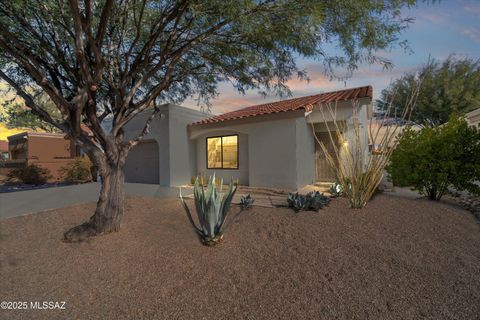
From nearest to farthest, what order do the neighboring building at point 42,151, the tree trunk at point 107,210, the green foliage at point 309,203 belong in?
the tree trunk at point 107,210 < the green foliage at point 309,203 < the neighboring building at point 42,151

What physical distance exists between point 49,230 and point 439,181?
9.63 metres

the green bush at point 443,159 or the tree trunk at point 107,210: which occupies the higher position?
the green bush at point 443,159

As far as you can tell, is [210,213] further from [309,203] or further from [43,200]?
[43,200]

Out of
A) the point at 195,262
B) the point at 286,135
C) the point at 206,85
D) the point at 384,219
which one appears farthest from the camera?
the point at 286,135

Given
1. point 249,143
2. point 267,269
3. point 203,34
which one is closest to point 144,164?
point 249,143

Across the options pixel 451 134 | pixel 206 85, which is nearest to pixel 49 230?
pixel 206 85

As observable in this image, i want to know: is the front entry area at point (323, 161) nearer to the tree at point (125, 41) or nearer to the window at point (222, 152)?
the window at point (222, 152)

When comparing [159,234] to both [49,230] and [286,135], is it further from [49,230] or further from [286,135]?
[286,135]

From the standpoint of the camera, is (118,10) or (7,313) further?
(118,10)

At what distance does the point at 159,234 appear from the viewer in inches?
174

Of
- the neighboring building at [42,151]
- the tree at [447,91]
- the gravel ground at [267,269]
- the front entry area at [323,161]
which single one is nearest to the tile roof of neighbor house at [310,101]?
the front entry area at [323,161]

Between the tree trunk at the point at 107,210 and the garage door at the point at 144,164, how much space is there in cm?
707

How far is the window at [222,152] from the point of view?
33.9ft

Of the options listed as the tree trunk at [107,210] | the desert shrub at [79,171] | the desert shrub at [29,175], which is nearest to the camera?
the tree trunk at [107,210]
